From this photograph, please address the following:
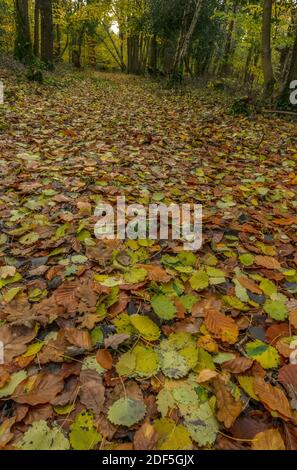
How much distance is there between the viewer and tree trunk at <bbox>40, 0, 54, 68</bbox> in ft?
34.3

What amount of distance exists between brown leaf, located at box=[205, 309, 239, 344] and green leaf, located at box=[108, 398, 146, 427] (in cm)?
51

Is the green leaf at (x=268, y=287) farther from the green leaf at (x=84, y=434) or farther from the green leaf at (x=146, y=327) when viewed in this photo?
the green leaf at (x=84, y=434)

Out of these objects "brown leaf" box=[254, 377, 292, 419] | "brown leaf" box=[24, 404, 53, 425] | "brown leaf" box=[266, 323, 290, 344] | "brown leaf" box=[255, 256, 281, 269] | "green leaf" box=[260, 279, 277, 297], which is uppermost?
"brown leaf" box=[255, 256, 281, 269]

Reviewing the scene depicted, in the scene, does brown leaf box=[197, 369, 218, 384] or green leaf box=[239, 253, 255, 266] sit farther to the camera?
green leaf box=[239, 253, 255, 266]

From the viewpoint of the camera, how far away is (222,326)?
163 centimetres

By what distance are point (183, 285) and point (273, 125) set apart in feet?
18.2

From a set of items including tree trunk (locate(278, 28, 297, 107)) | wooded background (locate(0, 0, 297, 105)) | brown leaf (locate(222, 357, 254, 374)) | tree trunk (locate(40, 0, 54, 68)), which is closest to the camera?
brown leaf (locate(222, 357, 254, 374))

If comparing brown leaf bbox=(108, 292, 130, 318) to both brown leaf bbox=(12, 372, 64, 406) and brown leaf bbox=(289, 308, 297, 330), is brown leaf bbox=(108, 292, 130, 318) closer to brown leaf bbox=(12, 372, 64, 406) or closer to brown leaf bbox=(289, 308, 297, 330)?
brown leaf bbox=(12, 372, 64, 406)

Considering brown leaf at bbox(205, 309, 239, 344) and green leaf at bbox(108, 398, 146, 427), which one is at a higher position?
brown leaf at bbox(205, 309, 239, 344)

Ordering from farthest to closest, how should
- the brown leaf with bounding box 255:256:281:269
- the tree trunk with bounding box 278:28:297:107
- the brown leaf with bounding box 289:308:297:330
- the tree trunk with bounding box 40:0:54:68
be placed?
the tree trunk with bounding box 40:0:54:68 → the tree trunk with bounding box 278:28:297:107 → the brown leaf with bounding box 255:256:281:269 → the brown leaf with bounding box 289:308:297:330

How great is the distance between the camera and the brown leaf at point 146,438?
3.85 feet

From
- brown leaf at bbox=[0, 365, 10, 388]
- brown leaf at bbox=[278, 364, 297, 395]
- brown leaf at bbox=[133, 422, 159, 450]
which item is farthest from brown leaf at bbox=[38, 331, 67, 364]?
Result: brown leaf at bbox=[278, 364, 297, 395]

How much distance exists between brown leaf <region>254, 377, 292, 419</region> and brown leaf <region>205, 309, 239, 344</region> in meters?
0.24

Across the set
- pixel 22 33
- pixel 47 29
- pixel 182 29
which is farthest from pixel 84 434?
pixel 182 29
